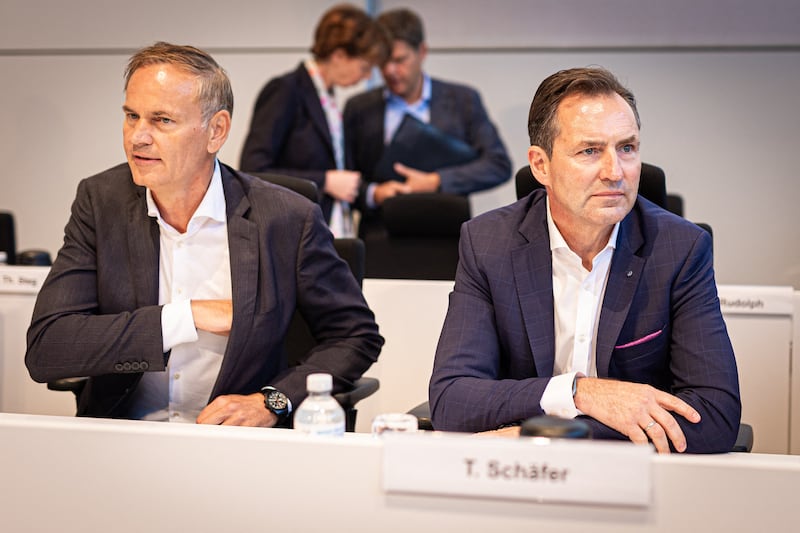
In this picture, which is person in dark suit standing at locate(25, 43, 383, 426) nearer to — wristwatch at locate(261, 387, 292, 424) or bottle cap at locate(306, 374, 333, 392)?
wristwatch at locate(261, 387, 292, 424)

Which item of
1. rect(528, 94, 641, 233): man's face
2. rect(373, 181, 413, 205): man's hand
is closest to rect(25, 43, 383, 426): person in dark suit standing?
rect(528, 94, 641, 233): man's face

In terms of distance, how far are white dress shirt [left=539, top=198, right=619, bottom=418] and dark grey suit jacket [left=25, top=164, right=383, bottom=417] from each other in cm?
50

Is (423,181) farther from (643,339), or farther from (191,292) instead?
(643,339)

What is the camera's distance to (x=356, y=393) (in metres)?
2.19

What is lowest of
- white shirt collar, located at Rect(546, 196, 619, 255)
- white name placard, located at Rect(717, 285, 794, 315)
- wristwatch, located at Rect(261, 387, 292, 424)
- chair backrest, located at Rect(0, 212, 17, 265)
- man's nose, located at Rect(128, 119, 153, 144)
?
wristwatch, located at Rect(261, 387, 292, 424)

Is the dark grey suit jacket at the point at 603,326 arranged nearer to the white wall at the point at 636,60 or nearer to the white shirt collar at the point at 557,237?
the white shirt collar at the point at 557,237

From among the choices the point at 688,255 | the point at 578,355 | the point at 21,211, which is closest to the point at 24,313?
the point at 578,355

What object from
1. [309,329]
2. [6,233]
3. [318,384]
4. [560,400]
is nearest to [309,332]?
[309,329]

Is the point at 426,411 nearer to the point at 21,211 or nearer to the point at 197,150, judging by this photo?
the point at 197,150

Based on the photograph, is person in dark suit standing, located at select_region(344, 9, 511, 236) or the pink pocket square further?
person in dark suit standing, located at select_region(344, 9, 511, 236)

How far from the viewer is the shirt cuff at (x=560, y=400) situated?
5.63ft

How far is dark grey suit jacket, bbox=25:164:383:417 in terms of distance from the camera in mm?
2006

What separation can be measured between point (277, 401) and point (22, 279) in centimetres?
115

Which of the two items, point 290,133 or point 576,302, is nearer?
point 576,302
